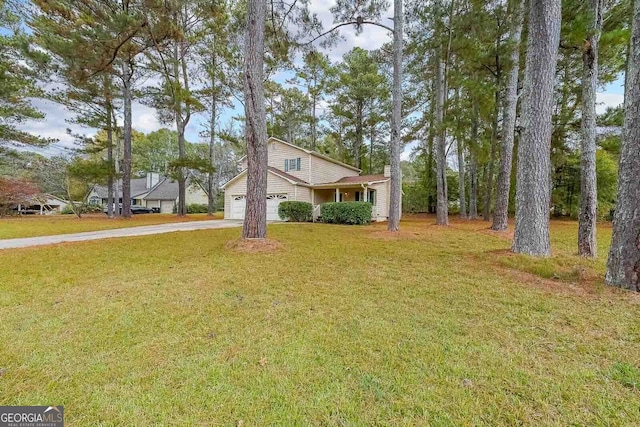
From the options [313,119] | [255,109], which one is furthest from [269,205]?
[313,119]

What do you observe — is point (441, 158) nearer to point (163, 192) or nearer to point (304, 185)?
point (304, 185)

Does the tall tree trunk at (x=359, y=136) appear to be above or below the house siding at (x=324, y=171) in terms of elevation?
above

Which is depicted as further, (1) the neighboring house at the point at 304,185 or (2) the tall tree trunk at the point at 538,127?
(1) the neighboring house at the point at 304,185

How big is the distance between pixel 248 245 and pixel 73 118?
19.5m

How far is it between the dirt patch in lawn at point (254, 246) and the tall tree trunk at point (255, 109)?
10.1 inches

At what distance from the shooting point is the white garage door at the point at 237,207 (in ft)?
58.1

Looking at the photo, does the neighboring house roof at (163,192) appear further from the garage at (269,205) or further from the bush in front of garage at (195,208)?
the garage at (269,205)

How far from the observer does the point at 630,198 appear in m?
3.63

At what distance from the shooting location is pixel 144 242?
7.93 meters

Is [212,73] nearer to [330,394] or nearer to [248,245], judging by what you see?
[248,245]

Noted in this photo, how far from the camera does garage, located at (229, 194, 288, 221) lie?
17.0 metres

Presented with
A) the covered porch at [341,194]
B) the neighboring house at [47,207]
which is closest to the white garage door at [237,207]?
the covered porch at [341,194]

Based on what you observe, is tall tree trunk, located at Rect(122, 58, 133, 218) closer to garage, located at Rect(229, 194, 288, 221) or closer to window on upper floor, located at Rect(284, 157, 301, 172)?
garage, located at Rect(229, 194, 288, 221)

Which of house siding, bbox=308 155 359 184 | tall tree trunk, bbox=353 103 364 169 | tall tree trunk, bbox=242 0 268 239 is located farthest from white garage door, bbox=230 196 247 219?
tall tree trunk, bbox=353 103 364 169
